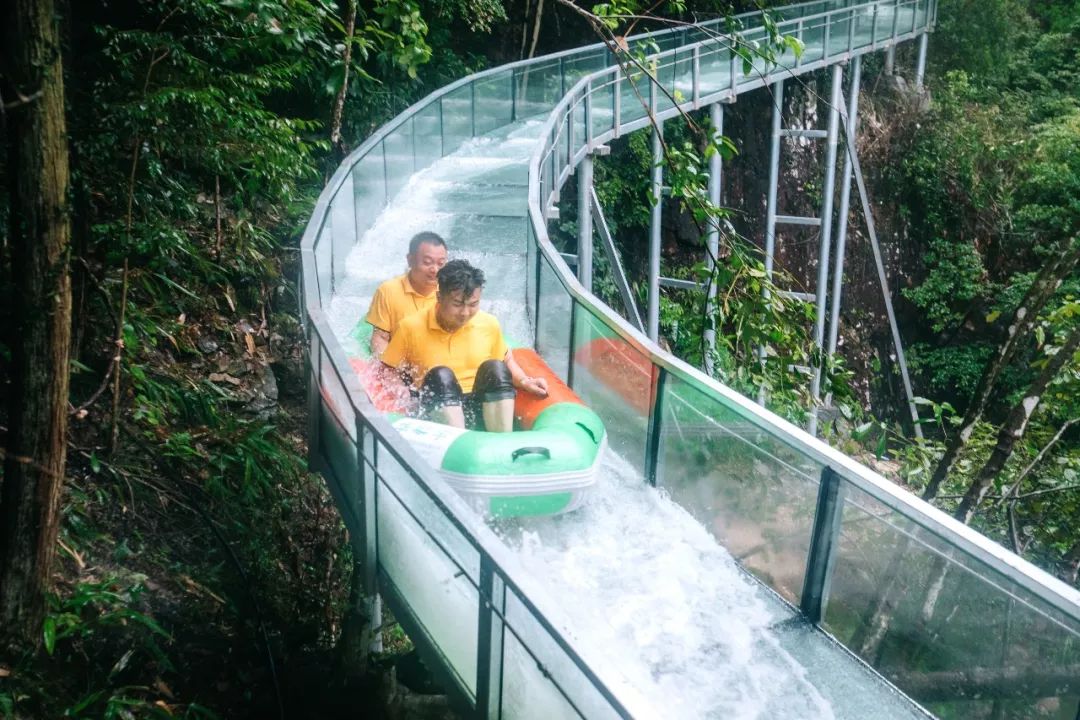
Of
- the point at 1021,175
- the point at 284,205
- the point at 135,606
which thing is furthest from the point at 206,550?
the point at 1021,175

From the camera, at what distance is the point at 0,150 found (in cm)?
514

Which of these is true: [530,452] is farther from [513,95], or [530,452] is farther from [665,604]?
[513,95]

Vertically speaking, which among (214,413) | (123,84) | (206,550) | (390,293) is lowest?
(206,550)

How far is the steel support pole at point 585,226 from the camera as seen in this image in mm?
8992

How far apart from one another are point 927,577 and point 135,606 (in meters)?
3.59

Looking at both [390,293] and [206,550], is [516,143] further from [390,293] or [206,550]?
[206,550]

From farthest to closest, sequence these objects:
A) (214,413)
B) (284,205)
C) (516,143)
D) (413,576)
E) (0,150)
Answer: (516,143), (284,205), (214,413), (0,150), (413,576)

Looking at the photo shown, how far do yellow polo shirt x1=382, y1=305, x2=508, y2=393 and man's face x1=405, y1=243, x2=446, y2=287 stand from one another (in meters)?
0.57

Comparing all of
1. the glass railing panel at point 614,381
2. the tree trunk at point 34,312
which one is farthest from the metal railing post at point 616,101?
the tree trunk at point 34,312

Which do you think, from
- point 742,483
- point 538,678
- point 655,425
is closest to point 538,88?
point 655,425

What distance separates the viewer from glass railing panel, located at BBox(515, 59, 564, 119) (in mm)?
11320

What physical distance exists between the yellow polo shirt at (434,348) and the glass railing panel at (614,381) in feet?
1.88

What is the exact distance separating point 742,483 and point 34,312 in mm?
2820

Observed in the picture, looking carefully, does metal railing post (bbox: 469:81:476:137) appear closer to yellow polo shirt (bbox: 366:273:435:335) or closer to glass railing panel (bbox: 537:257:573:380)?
glass railing panel (bbox: 537:257:573:380)
